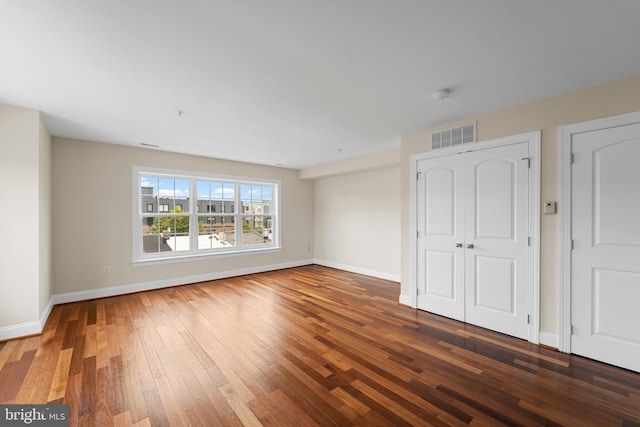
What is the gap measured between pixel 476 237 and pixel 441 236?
42cm

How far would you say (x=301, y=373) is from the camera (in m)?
2.19

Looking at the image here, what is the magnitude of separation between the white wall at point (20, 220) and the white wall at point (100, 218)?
1156mm

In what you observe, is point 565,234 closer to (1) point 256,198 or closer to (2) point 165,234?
(1) point 256,198

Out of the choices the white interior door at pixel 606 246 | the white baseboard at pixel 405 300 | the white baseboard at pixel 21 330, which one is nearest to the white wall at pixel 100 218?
the white baseboard at pixel 21 330

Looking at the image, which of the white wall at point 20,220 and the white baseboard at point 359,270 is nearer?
the white wall at point 20,220

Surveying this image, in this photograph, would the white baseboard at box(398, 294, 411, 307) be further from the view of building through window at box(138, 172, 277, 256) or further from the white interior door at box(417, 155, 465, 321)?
the view of building through window at box(138, 172, 277, 256)

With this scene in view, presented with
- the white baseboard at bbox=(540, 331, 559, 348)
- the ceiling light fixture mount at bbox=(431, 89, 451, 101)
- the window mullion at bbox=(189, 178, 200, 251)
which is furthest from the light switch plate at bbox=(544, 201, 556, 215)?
the window mullion at bbox=(189, 178, 200, 251)

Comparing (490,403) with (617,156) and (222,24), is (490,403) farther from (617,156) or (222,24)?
(222,24)

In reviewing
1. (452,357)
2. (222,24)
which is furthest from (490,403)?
(222,24)

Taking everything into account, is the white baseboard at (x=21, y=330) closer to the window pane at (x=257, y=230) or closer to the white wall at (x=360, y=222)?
the window pane at (x=257, y=230)

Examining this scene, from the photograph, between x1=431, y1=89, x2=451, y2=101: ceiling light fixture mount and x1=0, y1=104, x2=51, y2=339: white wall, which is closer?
x1=431, y1=89, x2=451, y2=101: ceiling light fixture mount

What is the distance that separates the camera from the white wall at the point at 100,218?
13.1ft

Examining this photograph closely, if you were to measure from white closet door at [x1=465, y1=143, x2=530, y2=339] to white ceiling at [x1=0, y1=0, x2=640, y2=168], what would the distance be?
0.65 meters

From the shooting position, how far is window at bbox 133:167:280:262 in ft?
15.7
